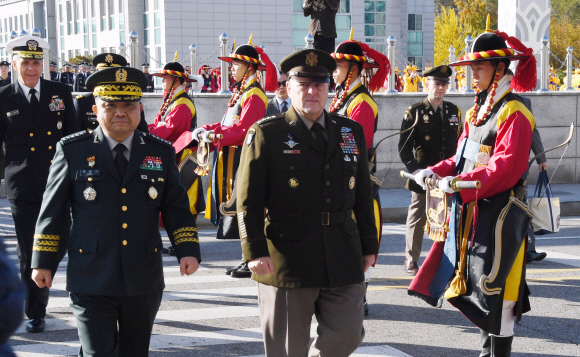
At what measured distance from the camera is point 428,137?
805 centimetres

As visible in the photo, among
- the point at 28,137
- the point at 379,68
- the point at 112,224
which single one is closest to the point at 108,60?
the point at 28,137

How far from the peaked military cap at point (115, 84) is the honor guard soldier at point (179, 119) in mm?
4218

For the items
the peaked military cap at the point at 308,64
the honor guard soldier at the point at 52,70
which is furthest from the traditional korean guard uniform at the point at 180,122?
the honor guard soldier at the point at 52,70

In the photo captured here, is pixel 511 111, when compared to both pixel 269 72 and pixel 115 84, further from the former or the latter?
pixel 269 72

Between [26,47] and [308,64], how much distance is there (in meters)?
2.93

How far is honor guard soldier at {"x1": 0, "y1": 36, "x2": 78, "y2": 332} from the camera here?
19.6 ft

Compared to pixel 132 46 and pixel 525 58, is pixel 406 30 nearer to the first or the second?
pixel 132 46

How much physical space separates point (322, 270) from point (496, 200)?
4.88 feet

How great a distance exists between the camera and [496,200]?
4867 mm

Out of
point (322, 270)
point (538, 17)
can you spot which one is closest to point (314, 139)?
point (322, 270)

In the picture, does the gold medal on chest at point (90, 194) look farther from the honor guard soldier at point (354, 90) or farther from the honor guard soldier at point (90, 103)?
the honor guard soldier at point (90, 103)

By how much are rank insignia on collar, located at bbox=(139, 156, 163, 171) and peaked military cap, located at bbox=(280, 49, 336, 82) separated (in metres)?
0.81

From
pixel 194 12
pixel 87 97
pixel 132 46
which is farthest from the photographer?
pixel 194 12

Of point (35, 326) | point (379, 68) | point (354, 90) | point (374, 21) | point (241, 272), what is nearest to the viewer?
point (35, 326)
